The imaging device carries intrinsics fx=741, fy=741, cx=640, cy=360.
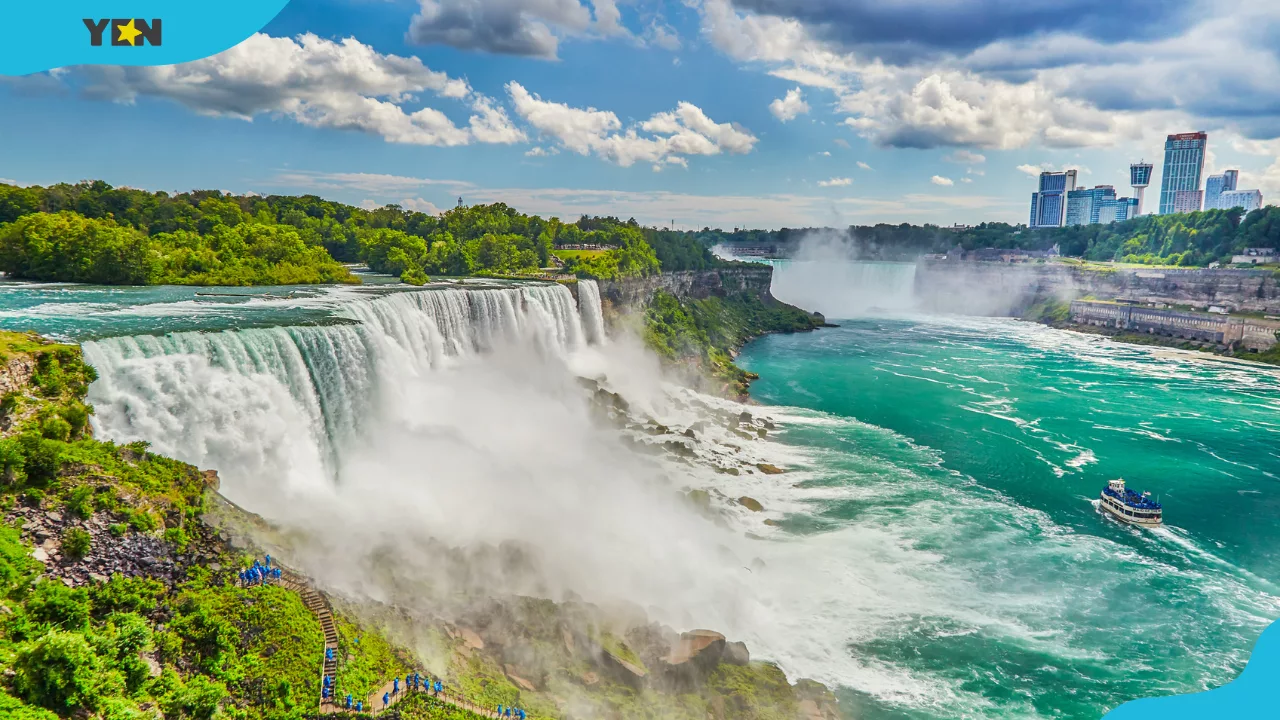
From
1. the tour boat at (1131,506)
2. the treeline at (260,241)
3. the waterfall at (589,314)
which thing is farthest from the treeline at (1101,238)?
the tour boat at (1131,506)

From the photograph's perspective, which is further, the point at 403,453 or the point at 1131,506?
the point at 1131,506

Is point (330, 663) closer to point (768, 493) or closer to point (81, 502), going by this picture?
point (81, 502)

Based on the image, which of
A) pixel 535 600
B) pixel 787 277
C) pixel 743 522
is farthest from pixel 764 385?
pixel 787 277

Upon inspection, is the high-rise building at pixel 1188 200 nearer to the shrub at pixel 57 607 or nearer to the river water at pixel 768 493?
the river water at pixel 768 493

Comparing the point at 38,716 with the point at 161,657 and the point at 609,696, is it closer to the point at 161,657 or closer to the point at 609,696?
the point at 161,657

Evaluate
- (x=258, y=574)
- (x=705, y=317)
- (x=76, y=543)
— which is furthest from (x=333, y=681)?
(x=705, y=317)

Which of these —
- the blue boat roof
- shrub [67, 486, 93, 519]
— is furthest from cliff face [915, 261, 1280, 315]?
shrub [67, 486, 93, 519]
